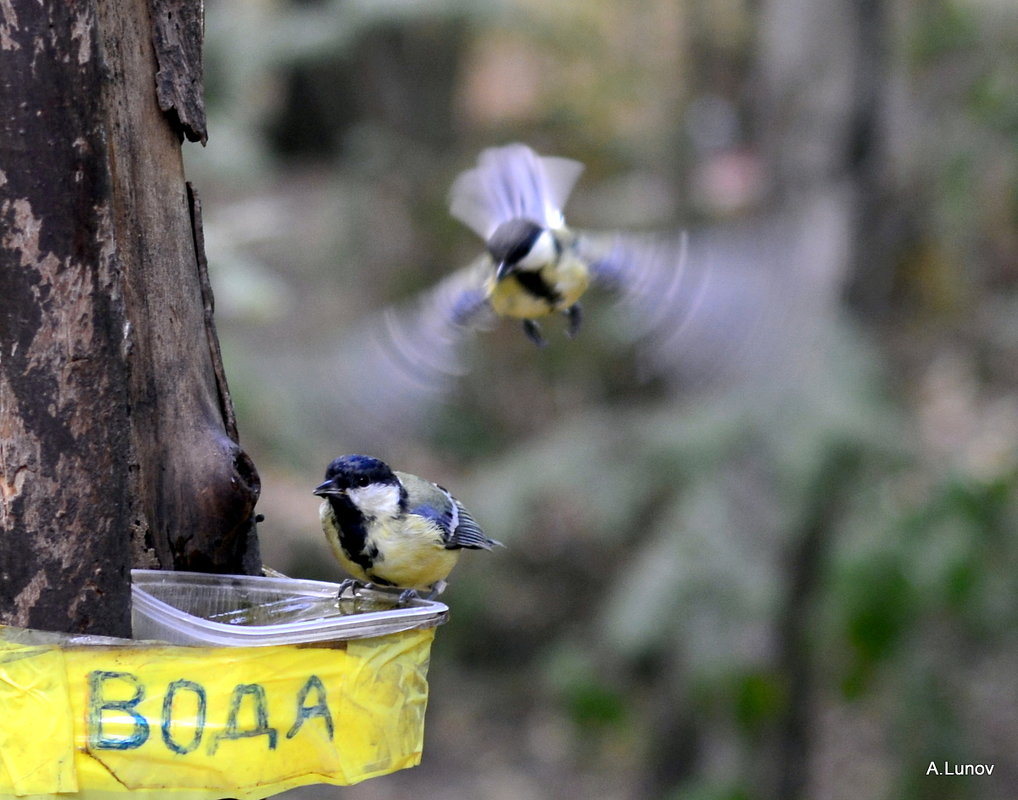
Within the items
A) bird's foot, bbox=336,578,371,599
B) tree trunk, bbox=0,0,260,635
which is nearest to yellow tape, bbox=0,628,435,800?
tree trunk, bbox=0,0,260,635

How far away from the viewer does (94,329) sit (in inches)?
66.1

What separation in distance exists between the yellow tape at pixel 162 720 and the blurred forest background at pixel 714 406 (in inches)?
62.5

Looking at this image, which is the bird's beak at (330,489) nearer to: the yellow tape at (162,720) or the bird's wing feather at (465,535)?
the bird's wing feather at (465,535)

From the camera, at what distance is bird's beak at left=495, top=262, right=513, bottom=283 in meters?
2.72

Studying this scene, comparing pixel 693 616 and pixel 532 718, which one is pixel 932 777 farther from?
pixel 532 718

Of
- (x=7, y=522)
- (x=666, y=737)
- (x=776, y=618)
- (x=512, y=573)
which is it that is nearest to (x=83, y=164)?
(x=7, y=522)

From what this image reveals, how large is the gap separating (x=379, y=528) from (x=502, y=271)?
691mm

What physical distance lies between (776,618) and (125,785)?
13.1 ft

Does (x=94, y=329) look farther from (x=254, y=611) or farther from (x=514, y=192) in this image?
(x=514, y=192)

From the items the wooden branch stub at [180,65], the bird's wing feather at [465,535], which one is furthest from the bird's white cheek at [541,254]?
the wooden branch stub at [180,65]

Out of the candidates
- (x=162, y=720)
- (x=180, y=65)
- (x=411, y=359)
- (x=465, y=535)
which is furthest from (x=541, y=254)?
(x=162, y=720)

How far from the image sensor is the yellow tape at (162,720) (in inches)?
60.1

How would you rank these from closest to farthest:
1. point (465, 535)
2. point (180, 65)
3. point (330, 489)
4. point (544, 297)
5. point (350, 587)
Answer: point (180, 65) → point (350, 587) → point (330, 489) → point (465, 535) → point (544, 297)

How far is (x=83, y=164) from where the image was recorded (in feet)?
5.42
